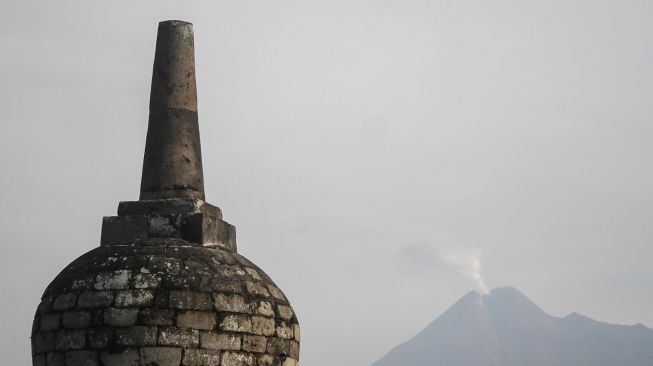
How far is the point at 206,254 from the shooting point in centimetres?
1441

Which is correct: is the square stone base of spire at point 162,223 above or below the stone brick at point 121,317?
above

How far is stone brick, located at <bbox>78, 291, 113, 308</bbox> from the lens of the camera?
13.6m

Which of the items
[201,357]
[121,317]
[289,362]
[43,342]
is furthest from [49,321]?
[289,362]

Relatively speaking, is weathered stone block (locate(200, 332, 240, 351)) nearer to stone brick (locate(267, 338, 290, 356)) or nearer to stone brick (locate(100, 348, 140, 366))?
stone brick (locate(267, 338, 290, 356))

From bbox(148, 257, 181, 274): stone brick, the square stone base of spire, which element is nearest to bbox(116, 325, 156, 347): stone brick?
bbox(148, 257, 181, 274): stone brick

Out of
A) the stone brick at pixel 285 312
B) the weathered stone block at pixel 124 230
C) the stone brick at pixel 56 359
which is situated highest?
the weathered stone block at pixel 124 230

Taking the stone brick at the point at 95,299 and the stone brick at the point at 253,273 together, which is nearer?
the stone brick at the point at 95,299

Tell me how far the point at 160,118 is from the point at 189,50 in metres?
0.99

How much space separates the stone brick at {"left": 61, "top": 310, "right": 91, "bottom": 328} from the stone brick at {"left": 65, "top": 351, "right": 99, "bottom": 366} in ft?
1.00

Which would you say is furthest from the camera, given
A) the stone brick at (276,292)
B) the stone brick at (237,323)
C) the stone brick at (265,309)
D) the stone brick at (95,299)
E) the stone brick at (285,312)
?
the stone brick at (276,292)

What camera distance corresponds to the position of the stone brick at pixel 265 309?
14238 millimetres

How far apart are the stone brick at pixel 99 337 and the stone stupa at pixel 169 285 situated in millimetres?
11

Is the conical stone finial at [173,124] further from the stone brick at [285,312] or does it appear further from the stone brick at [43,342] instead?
the stone brick at [43,342]

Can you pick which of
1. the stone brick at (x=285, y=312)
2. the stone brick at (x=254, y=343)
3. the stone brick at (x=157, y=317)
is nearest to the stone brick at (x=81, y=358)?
the stone brick at (x=157, y=317)
